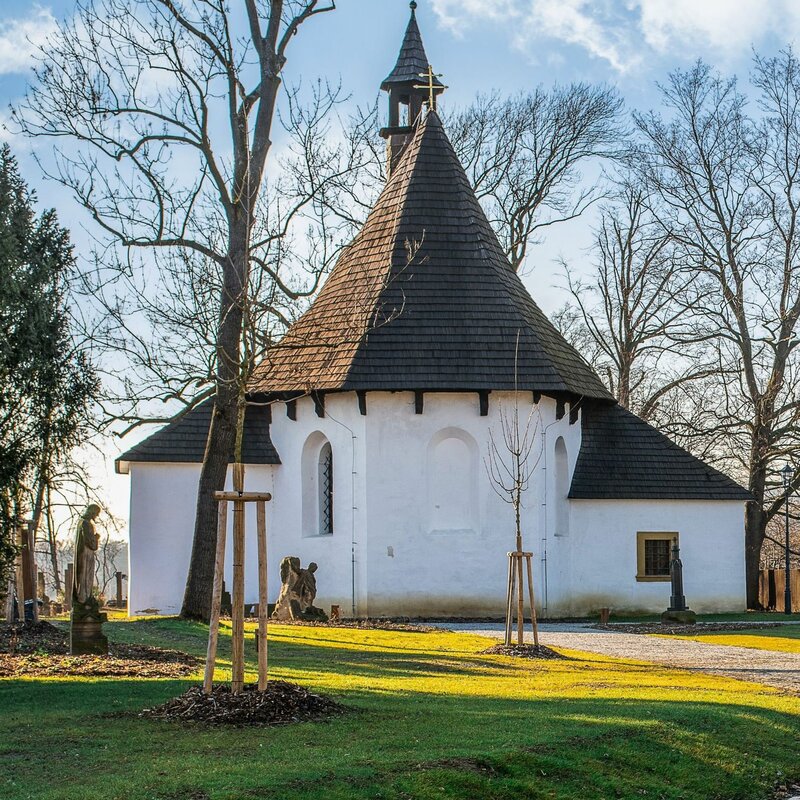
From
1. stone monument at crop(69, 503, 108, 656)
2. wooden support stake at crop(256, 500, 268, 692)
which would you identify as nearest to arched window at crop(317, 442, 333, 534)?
stone monument at crop(69, 503, 108, 656)

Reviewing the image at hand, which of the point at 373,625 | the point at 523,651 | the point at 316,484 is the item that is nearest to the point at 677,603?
the point at 373,625

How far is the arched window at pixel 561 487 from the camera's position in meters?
26.1

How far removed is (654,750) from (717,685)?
154 inches

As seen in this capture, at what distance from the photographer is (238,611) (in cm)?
1054

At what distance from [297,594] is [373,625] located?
5.67 feet

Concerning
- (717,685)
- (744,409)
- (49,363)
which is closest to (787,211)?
(744,409)

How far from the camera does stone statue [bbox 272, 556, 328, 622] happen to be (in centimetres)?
2298

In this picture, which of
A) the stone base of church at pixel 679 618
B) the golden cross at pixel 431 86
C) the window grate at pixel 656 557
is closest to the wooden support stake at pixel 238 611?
the stone base of church at pixel 679 618

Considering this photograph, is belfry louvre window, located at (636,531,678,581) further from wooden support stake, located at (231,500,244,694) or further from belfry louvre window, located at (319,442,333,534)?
wooden support stake, located at (231,500,244,694)

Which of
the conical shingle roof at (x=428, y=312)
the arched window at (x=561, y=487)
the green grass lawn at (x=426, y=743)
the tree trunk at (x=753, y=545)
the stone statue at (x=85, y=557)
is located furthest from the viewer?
the tree trunk at (x=753, y=545)

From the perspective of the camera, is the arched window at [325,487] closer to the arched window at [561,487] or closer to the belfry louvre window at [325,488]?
the belfry louvre window at [325,488]

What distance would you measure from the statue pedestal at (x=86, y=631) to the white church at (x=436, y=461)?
9528mm

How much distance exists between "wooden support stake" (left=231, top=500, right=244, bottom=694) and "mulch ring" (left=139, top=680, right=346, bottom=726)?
145mm

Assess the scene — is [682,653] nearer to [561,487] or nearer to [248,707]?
[248,707]
